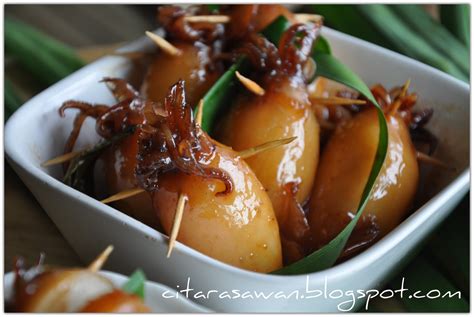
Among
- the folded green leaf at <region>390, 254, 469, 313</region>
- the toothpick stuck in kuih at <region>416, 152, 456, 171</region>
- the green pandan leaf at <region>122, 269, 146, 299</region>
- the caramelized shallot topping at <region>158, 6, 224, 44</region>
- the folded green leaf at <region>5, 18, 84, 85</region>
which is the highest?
the caramelized shallot topping at <region>158, 6, 224, 44</region>

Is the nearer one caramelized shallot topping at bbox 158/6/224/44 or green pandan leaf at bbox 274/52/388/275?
green pandan leaf at bbox 274/52/388/275

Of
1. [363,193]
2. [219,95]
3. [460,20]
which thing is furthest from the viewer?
[460,20]

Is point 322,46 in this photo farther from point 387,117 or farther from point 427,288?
point 427,288

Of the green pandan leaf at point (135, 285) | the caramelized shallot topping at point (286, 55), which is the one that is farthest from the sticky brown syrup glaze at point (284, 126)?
the green pandan leaf at point (135, 285)

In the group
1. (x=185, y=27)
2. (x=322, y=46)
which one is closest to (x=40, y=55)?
(x=185, y=27)

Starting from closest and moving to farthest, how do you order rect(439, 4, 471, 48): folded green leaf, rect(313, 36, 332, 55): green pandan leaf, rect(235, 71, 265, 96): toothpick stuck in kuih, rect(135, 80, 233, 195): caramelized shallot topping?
rect(135, 80, 233, 195): caramelized shallot topping < rect(235, 71, 265, 96): toothpick stuck in kuih < rect(313, 36, 332, 55): green pandan leaf < rect(439, 4, 471, 48): folded green leaf

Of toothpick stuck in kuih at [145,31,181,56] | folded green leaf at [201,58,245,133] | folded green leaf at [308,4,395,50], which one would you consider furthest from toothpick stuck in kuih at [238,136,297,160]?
folded green leaf at [308,4,395,50]

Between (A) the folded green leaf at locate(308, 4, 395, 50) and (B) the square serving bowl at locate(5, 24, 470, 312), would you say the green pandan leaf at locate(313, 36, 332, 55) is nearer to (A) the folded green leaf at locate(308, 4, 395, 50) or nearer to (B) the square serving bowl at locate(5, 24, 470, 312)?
(B) the square serving bowl at locate(5, 24, 470, 312)
